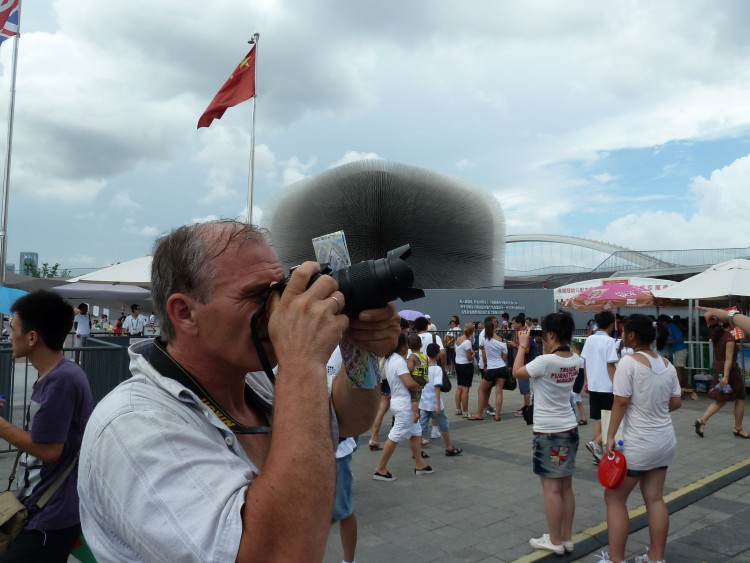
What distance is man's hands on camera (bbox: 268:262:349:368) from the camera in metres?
1.09

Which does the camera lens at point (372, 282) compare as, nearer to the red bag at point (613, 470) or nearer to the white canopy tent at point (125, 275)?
the red bag at point (613, 470)

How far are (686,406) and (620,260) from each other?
27.9 metres

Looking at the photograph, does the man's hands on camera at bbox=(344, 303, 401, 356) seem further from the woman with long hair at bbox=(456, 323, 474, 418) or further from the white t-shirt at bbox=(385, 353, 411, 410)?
the woman with long hair at bbox=(456, 323, 474, 418)

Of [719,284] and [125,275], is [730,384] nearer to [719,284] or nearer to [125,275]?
[719,284]

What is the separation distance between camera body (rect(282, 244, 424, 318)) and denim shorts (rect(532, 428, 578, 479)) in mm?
3679

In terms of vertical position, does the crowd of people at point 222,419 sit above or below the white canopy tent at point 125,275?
below

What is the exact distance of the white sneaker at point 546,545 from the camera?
14.3 ft

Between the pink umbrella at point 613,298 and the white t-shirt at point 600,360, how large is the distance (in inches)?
305

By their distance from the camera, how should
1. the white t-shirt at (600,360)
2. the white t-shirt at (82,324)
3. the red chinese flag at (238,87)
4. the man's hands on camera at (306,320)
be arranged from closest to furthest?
the man's hands on camera at (306,320)
the white t-shirt at (600,360)
the white t-shirt at (82,324)
the red chinese flag at (238,87)

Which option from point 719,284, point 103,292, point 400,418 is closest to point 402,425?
point 400,418

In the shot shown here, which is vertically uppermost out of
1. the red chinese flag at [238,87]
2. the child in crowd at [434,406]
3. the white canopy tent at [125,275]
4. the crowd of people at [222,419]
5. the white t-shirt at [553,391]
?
the red chinese flag at [238,87]

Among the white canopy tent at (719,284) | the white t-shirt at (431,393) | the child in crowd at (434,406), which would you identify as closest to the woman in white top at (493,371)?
the child in crowd at (434,406)

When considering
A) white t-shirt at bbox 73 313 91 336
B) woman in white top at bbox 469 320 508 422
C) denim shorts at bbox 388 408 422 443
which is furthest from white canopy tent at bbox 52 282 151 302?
→ denim shorts at bbox 388 408 422 443

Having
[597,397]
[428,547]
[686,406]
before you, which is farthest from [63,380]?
[686,406]
